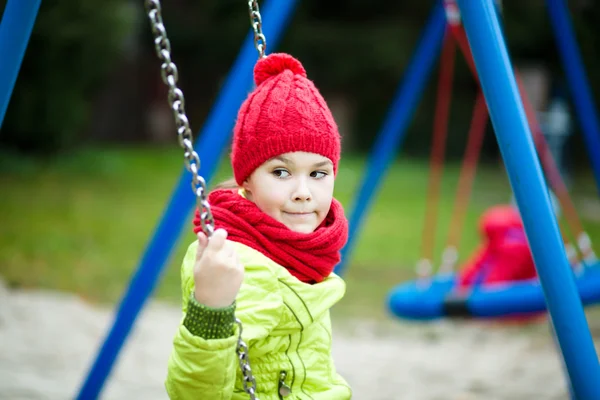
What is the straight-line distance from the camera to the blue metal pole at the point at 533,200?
1542 millimetres

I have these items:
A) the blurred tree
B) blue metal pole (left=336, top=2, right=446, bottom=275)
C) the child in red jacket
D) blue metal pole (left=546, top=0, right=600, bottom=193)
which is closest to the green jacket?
blue metal pole (left=336, top=2, right=446, bottom=275)

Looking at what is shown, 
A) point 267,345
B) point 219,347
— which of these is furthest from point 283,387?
point 219,347

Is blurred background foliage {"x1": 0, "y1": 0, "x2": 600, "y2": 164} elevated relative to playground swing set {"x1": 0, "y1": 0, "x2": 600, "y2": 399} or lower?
elevated

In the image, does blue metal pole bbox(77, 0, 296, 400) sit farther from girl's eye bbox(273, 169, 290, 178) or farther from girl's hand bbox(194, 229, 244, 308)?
girl's hand bbox(194, 229, 244, 308)

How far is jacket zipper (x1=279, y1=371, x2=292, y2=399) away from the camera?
4.97 ft

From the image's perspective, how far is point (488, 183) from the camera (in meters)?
11.8

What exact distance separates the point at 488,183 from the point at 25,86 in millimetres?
6855

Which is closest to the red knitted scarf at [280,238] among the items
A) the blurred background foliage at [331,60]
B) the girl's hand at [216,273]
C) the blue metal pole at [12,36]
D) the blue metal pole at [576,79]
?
the girl's hand at [216,273]

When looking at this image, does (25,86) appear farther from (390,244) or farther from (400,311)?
(400,311)

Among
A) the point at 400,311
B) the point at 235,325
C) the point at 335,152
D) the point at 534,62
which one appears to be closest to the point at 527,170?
the point at 335,152

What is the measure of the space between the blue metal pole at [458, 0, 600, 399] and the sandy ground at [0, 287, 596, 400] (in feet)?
6.09

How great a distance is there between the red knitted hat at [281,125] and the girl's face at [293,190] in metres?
0.02

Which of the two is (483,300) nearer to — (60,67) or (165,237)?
(165,237)

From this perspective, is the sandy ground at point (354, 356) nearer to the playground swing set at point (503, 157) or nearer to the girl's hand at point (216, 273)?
the playground swing set at point (503, 157)
